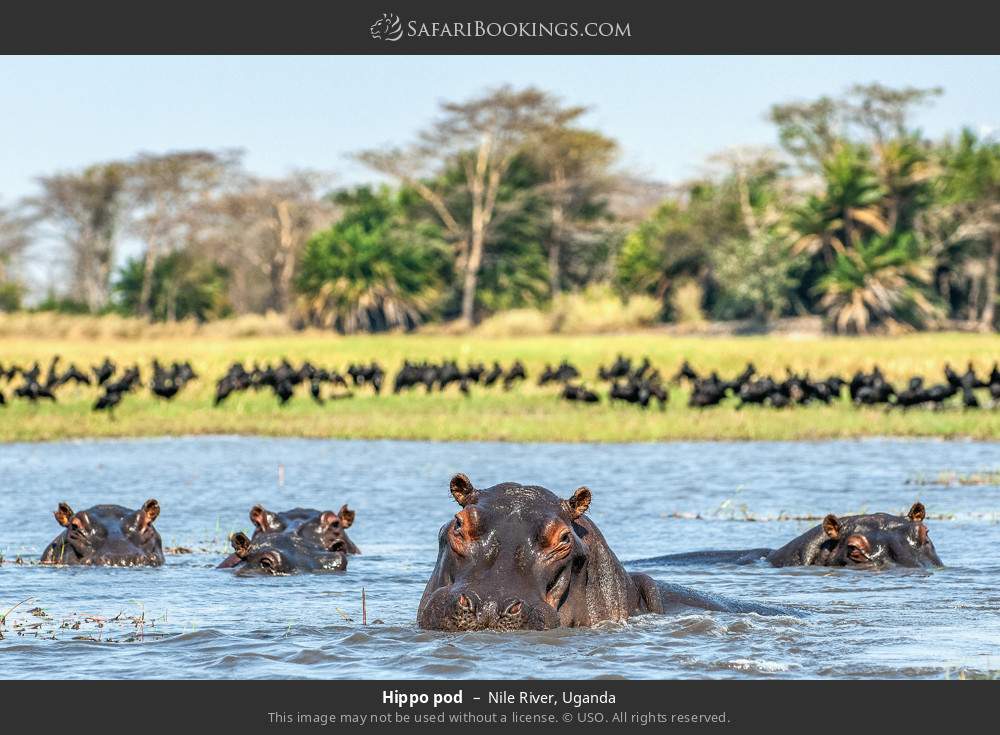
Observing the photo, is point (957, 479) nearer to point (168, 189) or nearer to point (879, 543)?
point (879, 543)

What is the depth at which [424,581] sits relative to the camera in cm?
1067

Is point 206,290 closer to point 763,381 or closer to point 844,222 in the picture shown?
point 844,222

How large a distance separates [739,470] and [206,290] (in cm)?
5035

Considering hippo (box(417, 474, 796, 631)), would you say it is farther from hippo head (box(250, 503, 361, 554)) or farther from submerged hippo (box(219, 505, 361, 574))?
hippo head (box(250, 503, 361, 554))

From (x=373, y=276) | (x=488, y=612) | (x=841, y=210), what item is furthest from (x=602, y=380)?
(x=373, y=276)

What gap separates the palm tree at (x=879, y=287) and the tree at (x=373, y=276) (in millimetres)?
15718

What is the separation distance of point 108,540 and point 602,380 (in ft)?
74.1

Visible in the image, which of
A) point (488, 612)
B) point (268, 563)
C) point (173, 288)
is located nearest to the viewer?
point (488, 612)

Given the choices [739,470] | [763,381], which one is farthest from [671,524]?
[763,381]

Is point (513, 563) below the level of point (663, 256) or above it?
below

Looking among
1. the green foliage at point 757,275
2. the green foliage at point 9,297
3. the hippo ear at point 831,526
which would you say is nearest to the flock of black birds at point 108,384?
the hippo ear at point 831,526

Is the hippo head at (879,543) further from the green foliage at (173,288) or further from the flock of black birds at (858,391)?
the green foliage at (173,288)

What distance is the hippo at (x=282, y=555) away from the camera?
1052 centimetres

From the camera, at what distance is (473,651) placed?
7.21m
